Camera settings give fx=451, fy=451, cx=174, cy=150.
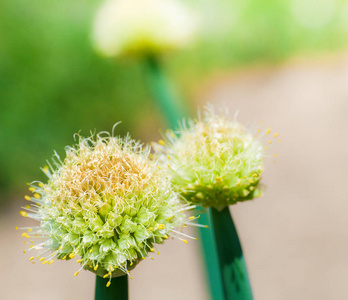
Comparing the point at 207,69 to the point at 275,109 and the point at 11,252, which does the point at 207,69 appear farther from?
the point at 11,252

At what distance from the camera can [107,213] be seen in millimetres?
285

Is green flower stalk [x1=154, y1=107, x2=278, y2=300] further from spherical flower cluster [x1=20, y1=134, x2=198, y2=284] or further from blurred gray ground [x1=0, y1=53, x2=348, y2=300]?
blurred gray ground [x1=0, y1=53, x2=348, y2=300]

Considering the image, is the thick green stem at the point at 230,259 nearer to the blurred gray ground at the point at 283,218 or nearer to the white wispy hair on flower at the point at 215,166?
the white wispy hair on flower at the point at 215,166

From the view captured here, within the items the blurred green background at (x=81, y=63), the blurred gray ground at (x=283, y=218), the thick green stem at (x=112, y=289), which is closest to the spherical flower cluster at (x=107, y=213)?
the thick green stem at (x=112, y=289)

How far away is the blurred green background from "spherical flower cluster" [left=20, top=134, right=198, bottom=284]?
1.11m

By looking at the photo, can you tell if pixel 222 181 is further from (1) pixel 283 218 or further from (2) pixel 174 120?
(1) pixel 283 218

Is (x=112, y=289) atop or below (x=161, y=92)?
below

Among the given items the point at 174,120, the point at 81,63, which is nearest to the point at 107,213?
the point at 174,120

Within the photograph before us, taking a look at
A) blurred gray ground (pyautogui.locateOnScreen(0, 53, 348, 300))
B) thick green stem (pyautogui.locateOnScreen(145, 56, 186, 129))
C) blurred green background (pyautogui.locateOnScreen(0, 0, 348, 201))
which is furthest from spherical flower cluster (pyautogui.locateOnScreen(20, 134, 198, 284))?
blurred green background (pyautogui.locateOnScreen(0, 0, 348, 201))

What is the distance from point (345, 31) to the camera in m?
1.43

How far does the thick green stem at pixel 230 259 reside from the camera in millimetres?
321

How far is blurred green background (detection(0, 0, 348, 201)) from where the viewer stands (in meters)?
1.37

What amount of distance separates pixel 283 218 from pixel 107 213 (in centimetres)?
107

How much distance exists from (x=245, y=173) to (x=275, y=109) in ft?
3.92
